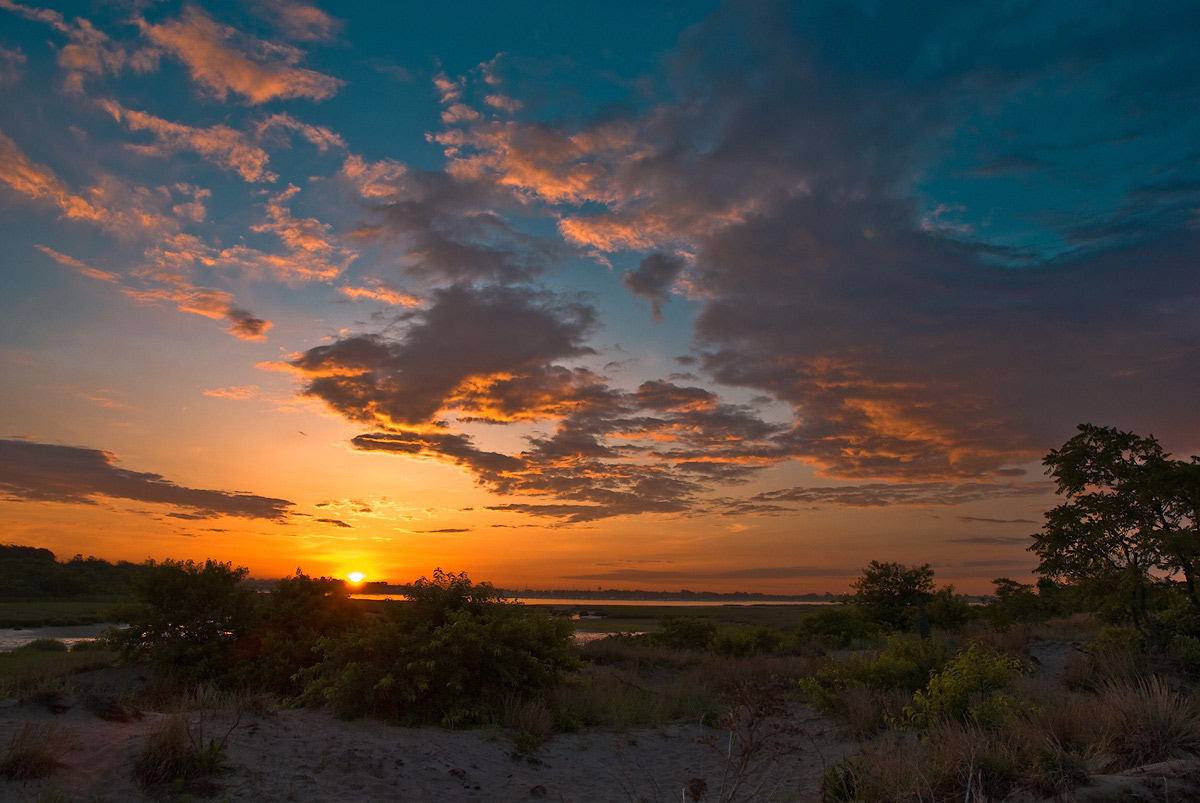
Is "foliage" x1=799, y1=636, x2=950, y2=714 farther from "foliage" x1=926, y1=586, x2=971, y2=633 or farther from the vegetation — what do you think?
"foliage" x1=926, y1=586, x2=971, y2=633

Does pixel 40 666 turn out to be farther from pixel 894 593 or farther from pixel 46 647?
pixel 894 593

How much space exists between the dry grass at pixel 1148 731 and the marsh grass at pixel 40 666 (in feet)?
52.6

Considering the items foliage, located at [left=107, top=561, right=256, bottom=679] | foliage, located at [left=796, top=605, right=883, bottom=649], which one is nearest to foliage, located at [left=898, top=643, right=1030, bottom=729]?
foliage, located at [left=107, top=561, right=256, bottom=679]

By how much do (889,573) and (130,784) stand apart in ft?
106

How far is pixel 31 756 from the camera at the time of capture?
288 inches

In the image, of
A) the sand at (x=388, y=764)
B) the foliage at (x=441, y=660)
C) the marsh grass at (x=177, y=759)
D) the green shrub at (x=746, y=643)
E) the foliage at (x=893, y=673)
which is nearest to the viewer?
the marsh grass at (x=177, y=759)

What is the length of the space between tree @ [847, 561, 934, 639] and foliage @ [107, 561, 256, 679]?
2799cm

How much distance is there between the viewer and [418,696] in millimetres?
13461

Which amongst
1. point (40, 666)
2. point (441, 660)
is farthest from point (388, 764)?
point (40, 666)

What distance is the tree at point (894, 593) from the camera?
103ft

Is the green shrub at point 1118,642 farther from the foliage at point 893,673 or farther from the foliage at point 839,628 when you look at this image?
the foliage at point 839,628

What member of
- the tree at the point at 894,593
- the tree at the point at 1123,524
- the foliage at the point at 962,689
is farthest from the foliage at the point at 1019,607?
the foliage at the point at 962,689

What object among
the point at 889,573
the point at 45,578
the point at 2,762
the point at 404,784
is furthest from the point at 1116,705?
the point at 45,578

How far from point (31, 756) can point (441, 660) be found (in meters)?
7.25
